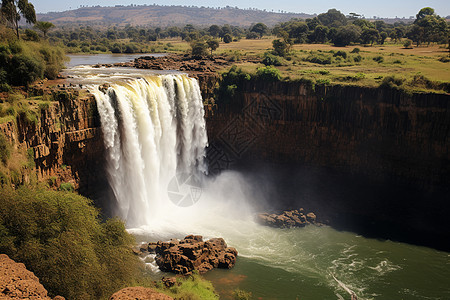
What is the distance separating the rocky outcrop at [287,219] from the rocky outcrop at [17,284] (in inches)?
871

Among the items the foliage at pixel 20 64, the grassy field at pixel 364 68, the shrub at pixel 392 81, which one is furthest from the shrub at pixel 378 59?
the foliage at pixel 20 64

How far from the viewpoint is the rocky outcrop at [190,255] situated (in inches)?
990

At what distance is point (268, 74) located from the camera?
42.6 m

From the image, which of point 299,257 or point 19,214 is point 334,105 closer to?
point 299,257

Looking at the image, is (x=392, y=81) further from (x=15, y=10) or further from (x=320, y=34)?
(x=320, y=34)

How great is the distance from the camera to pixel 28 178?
2253 cm

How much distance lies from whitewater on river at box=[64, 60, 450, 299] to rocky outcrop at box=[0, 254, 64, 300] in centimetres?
1258

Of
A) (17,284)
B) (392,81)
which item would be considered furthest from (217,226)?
(392,81)

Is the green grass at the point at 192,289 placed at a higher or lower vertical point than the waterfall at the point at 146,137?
Answer: lower

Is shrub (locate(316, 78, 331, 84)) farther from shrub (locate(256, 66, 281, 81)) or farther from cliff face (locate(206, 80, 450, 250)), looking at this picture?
shrub (locate(256, 66, 281, 81))

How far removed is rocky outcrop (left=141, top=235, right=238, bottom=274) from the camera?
25.2 m

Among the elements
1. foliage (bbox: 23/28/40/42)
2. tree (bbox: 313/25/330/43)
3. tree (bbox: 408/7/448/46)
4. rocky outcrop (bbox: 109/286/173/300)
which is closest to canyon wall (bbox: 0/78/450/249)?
rocky outcrop (bbox: 109/286/173/300)

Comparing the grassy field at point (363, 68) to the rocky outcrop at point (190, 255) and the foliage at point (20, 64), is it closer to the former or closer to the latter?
the foliage at point (20, 64)

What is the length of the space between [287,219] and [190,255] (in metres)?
11.9
